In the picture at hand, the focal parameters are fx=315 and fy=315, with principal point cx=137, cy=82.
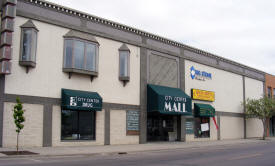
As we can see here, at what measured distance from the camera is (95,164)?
1396 cm

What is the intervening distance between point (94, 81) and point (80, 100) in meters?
2.57

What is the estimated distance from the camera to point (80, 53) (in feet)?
78.6

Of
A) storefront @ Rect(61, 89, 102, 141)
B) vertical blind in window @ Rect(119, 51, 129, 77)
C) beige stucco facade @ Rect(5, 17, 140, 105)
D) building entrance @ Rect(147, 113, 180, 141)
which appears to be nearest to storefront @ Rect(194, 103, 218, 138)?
building entrance @ Rect(147, 113, 180, 141)

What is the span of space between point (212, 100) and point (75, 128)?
1877cm

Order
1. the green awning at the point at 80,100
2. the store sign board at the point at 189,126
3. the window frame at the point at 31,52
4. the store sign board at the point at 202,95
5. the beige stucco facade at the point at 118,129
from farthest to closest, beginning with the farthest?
the store sign board at the point at 202,95 < the store sign board at the point at 189,126 < the beige stucco facade at the point at 118,129 < the green awning at the point at 80,100 < the window frame at the point at 31,52

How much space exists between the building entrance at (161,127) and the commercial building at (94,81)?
99 millimetres

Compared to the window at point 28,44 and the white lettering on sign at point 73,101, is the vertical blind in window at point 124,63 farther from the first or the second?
the window at point 28,44

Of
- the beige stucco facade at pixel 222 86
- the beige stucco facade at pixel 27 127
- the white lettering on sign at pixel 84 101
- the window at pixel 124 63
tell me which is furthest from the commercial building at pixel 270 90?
the beige stucco facade at pixel 27 127

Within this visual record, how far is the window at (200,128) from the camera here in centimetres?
3440

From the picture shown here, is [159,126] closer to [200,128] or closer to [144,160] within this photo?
[200,128]

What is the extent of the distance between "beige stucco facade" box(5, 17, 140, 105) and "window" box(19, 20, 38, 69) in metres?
0.31

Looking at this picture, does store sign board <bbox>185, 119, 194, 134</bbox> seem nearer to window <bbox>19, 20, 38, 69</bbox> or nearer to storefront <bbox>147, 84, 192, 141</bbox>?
storefront <bbox>147, 84, 192, 141</bbox>

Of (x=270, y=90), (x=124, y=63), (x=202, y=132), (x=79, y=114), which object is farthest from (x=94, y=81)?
(x=270, y=90)

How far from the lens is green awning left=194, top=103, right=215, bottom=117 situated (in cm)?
3362
